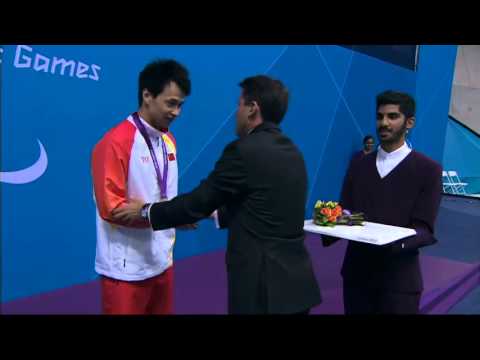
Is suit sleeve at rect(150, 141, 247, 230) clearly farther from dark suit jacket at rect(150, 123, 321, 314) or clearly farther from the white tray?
the white tray

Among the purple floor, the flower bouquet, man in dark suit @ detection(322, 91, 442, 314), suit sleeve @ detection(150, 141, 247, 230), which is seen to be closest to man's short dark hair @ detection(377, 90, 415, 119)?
man in dark suit @ detection(322, 91, 442, 314)

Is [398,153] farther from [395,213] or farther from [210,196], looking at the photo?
[210,196]

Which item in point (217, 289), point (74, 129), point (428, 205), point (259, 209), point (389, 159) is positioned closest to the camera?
point (259, 209)

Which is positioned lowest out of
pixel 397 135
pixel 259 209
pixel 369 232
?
pixel 369 232

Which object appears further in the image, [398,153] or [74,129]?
[74,129]

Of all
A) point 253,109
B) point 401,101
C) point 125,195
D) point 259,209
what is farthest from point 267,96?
point 401,101

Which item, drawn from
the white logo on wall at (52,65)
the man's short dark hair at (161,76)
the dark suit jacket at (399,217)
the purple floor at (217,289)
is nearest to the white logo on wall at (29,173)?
the white logo on wall at (52,65)

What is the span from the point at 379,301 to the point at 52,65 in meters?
2.50

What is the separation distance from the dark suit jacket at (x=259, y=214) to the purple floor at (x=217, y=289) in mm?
1593

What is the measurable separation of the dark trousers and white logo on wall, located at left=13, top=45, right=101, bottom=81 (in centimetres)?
229

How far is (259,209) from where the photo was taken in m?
1.48

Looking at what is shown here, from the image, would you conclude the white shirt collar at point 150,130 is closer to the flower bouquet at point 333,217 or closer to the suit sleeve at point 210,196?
the suit sleeve at point 210,196

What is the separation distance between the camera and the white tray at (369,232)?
171 cm

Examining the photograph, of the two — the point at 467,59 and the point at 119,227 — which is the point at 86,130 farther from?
the point at 467,59
